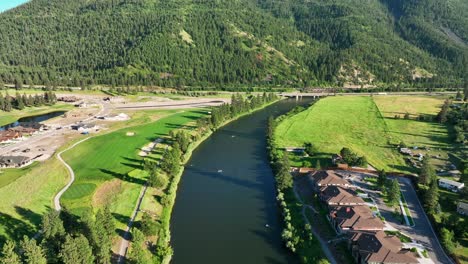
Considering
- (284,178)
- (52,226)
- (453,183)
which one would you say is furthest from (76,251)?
(453,183)

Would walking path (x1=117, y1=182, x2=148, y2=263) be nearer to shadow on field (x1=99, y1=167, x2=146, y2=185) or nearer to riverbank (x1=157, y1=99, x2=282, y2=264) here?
riverbank (x1=157, y1=99, x2=282, y2=264)

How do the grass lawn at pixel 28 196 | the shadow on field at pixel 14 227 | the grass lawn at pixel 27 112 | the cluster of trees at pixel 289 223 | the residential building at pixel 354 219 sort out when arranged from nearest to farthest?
1. the shadow on field at pixel 14 227
2. the cluster of trees at pixel 289 223
3. the grass lawn at pixel 28 196
4. the residential building at pixel 354 219
5. the grass lawn at pixel 27 112

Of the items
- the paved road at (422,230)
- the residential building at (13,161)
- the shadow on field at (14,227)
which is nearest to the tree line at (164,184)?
the shadow on field at (14,227)

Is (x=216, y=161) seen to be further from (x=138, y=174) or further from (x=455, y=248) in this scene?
(x=455, y=248)

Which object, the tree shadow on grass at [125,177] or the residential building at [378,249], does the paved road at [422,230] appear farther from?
the tree shadow on grass at [125,177]

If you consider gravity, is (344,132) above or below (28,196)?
above

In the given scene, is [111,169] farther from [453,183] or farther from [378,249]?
[453,183]
